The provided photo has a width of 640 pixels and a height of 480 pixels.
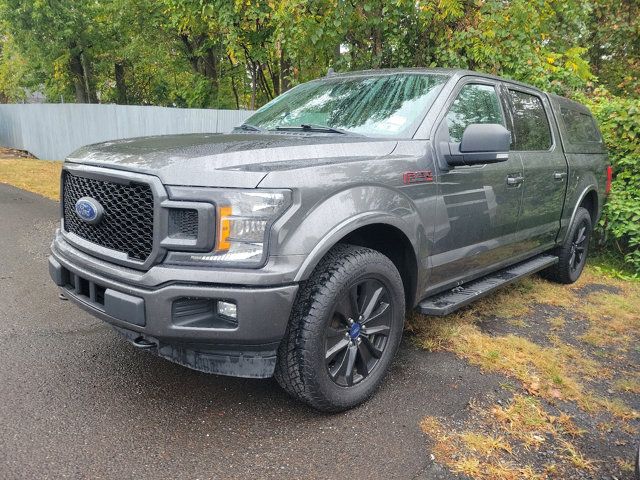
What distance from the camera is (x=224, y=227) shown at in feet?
7.25

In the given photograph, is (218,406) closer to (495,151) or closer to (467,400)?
(467,400)

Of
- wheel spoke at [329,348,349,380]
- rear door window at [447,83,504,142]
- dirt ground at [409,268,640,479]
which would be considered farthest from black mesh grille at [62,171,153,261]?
rear door window at [447,83,504,142]

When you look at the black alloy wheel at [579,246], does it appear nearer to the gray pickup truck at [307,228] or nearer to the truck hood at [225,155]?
the gray pickup truck at [307,228]

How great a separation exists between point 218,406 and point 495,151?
2174mm

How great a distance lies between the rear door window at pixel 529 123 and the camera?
4074mm

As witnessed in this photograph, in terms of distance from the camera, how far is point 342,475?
7.27 feet

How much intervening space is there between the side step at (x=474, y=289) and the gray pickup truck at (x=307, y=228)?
2cm

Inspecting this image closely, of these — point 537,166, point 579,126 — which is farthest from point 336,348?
point 579,126

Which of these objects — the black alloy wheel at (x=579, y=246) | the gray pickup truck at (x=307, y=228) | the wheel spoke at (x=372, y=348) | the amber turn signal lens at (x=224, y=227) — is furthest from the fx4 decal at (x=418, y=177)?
the black alloy wheel at (x=579, y=246)

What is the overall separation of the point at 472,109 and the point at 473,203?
0.71 meters

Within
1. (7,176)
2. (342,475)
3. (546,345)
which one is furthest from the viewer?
(7,176)

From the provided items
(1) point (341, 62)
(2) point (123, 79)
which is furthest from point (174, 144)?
(2) point (123, 79)

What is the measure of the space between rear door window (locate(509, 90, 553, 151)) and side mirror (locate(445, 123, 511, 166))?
963 mm

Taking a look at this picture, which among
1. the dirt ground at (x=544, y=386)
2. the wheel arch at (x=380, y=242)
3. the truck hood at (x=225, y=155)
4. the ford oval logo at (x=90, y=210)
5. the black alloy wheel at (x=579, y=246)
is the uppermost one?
the truck hood at (x=225, y=155)
